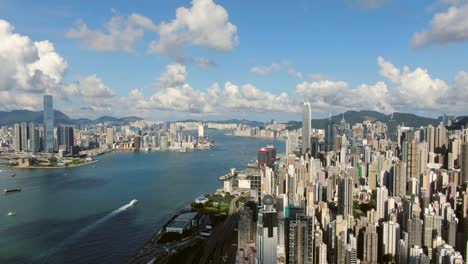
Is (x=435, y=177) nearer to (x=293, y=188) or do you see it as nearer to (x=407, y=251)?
(x=293, y=188)

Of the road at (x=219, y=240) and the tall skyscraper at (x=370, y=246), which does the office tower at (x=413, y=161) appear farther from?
the tall skyscraper at (x=370, y=246)

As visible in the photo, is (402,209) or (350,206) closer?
(402,209)

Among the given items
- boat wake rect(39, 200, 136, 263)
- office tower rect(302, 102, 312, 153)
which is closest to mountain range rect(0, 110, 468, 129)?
office tower rect(302, 102, 312, 153)

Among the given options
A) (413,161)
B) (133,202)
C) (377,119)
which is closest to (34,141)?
(133,202)

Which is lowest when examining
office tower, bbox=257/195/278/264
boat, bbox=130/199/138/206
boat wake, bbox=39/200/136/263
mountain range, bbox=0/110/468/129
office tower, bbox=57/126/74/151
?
boat wake, bbox=39/200/136/263

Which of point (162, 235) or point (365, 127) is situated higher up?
point (365, 127)

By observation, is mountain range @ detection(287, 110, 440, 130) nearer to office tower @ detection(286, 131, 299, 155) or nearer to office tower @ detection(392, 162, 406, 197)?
office tower @ detection(286, 131, 299, 155)

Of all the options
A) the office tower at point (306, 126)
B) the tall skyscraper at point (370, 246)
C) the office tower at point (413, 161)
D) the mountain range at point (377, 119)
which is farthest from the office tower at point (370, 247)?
the mountain range at point (377, 119)

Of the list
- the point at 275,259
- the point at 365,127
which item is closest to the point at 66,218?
the point at 275,259
